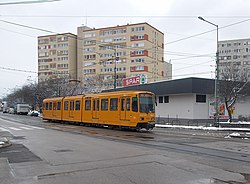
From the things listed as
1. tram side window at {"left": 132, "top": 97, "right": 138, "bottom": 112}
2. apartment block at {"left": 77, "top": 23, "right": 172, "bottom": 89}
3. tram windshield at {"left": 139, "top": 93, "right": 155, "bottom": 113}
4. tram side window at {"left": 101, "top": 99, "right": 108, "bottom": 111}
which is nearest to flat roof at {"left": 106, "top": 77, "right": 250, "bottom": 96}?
tram side window at {"left": 101, "top": 99, "right": 108, "bottom": 111}

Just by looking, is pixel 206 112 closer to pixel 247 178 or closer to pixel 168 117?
pixel 168 117

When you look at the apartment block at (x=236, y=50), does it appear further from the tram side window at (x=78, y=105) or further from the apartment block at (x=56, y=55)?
the tram side window at (x=78, y=105)

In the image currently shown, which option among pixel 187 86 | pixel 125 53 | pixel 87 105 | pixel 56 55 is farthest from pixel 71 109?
pixel 56 55

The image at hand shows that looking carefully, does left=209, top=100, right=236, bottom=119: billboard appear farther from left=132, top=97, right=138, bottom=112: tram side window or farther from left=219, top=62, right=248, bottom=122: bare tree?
left=132, top=97, right=138, bottom=112: tram side window

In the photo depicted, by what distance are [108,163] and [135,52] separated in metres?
92.9

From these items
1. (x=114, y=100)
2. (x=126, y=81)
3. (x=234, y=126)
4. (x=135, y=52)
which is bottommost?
(x=234, y=126)

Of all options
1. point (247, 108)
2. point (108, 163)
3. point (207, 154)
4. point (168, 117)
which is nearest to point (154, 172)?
point (108, 163)

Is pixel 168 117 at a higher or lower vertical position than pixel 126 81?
lower

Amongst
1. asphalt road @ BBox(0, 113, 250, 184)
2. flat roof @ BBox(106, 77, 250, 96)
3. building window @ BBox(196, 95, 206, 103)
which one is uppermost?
flat roof @ BBox(106, 77, 250, 96)

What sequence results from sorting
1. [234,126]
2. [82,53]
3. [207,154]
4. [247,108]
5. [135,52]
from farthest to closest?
[82,53] < [135,52] < [247,108] < [234,126] < [207,154]

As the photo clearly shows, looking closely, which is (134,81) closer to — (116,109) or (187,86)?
(187,86)

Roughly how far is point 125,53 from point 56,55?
33269 millimetres

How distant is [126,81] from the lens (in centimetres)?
5538

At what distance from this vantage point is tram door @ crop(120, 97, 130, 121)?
83.8ft
